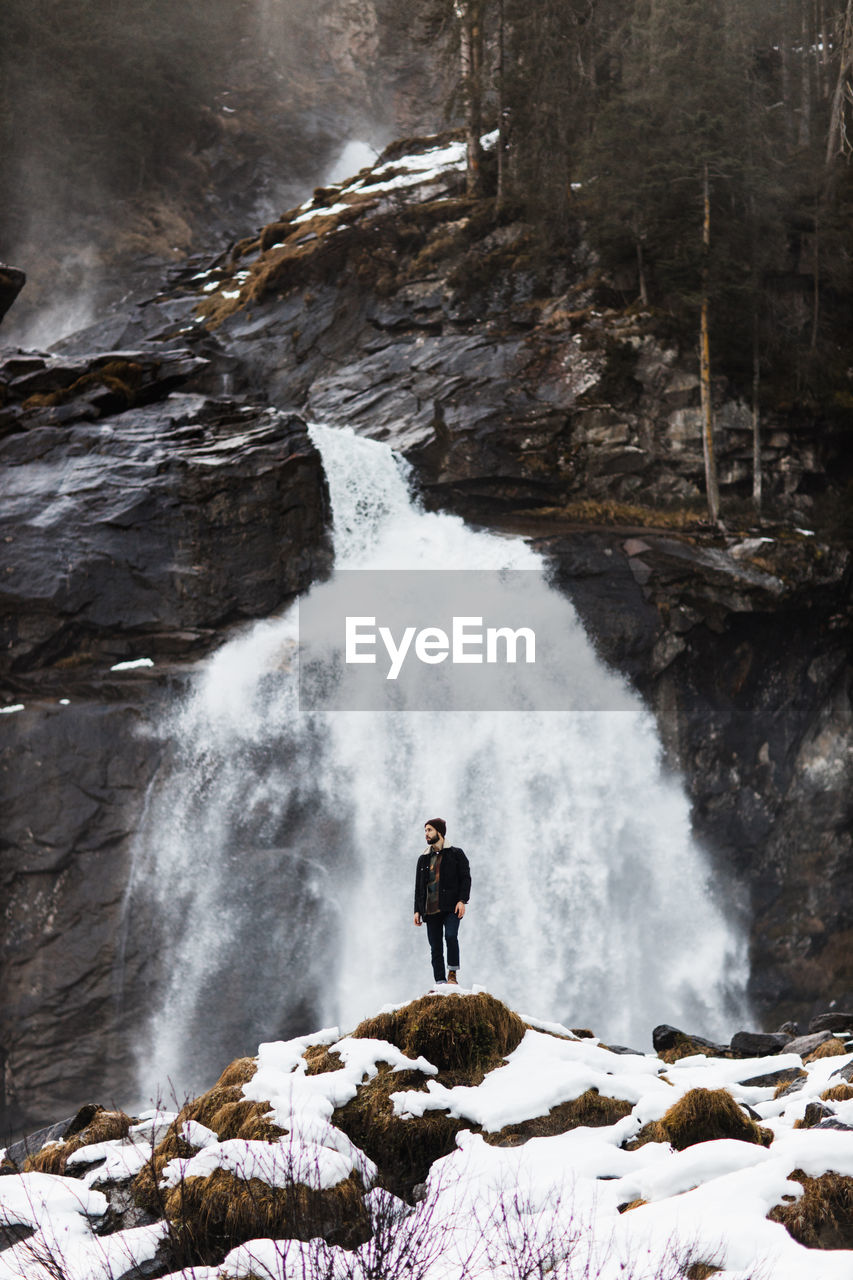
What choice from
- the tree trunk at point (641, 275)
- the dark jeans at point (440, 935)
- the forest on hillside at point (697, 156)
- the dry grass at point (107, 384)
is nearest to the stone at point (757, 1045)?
the dark jeans at point (440, 935)

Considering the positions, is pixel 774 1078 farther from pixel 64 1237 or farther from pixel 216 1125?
pixel 64 1237

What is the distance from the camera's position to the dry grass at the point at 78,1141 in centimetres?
659

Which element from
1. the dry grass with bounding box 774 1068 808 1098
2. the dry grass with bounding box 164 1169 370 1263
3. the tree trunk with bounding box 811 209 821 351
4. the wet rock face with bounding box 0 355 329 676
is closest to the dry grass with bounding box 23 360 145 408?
the wet rock face with bounding box 0 355 329 676

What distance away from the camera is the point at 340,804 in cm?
1805

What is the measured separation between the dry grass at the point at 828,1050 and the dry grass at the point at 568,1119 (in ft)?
11.3

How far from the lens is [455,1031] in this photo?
743 centimetres

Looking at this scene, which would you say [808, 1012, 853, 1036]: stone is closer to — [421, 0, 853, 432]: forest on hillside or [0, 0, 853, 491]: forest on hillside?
[421, 0, 853, 432]: forest on hillside

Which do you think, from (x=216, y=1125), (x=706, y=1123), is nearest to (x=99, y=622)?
(x=216, y=1125)

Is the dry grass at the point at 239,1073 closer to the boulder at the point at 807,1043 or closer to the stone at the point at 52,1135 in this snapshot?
the stone at the point at 52,1135

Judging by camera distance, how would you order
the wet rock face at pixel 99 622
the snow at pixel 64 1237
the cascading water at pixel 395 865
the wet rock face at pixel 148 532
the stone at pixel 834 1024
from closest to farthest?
the snow at pixel 64 1237
the stone at pixel 834 1024
the wet rock face at pixel 99 622
the cascading water at pixel 395 865
the wet rock face at pixel 148 532

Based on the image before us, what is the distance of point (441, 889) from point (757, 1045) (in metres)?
4.97

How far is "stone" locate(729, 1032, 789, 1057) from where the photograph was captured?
441 inches

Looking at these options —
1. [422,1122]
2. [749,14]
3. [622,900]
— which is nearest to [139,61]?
[749,14]

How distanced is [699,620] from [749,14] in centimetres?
1899
